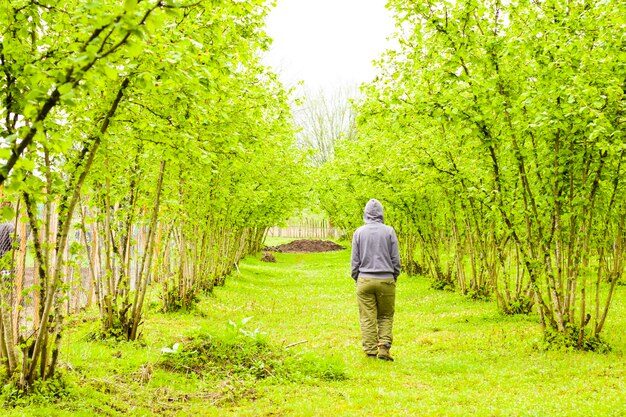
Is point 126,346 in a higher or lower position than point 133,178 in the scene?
lower

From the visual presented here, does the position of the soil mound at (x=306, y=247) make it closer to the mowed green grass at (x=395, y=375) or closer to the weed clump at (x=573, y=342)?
the mowed green grass at (x=395, y=375)

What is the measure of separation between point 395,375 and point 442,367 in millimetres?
1062

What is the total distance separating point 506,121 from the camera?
10.3m

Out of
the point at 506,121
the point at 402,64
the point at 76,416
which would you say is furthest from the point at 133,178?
the point at 506,121

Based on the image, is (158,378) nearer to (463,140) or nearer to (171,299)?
(171,299)

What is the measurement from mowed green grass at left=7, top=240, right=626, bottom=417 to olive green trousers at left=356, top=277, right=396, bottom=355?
0.41 metres

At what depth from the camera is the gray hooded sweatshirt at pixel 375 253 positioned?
10.4m

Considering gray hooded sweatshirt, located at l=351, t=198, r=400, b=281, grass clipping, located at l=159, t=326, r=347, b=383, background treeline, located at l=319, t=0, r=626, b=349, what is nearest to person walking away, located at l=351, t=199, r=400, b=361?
gray hooded sweatshirt, located at l=351, t=198, r=400, b=281

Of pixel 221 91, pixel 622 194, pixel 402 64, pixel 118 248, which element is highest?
pixel 402 64

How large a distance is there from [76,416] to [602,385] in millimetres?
7175

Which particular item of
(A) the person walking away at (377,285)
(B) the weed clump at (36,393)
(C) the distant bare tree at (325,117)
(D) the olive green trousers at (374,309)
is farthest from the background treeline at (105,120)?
(C) the distant bare tree at (325,117)

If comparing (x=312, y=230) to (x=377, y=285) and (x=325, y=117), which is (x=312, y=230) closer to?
(x=325, y=117)

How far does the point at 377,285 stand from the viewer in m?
10.3

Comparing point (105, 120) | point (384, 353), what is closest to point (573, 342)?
point (384, 353)
